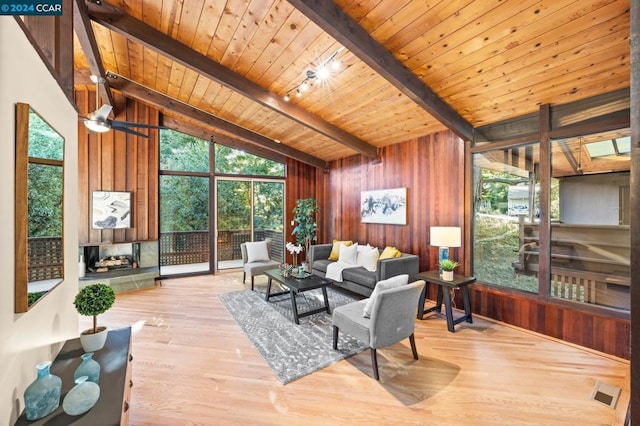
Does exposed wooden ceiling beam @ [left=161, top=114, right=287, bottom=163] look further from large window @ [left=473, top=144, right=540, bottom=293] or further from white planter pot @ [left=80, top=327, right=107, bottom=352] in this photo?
white planter pot @ [left=80, top=327, right=107, bottom=352]

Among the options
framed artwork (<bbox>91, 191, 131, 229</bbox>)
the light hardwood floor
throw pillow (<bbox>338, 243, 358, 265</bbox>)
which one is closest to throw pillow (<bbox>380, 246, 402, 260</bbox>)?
throw pillow (<bbox>338, 243, 358, 265</bbox>)

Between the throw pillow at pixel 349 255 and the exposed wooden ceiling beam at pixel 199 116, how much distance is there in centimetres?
248

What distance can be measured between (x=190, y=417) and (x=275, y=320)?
1.63 meters

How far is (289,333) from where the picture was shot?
10.3ft

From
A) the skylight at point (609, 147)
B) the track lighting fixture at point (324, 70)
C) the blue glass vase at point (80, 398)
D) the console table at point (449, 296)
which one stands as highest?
the track lighting fixture at point (324, 70)

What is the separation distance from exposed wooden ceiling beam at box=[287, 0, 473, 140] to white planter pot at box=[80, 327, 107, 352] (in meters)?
2.64

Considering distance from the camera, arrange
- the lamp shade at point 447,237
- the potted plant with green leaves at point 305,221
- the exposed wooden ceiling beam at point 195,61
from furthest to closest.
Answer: the potted plant with green leaves at point 305,221
the lamp shade at point 447,237
the exposed wooden ceiling beam at point 195,61

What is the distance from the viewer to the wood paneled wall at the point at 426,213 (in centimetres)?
286

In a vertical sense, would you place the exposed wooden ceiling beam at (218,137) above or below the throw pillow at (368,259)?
above

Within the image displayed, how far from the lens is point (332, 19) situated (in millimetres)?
2188

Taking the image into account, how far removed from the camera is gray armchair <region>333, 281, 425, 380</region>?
2.32 m

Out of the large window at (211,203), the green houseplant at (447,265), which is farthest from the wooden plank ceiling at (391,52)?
the large window at (211,203)

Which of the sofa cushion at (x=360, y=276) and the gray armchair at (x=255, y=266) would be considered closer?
the sofa cushion at (x=360, y=276)

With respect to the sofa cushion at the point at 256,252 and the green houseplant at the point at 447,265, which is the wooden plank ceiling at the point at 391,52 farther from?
the sofa cushion at the point at 256,252
